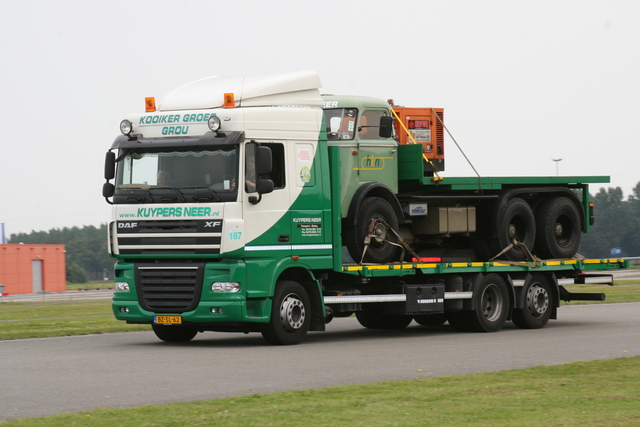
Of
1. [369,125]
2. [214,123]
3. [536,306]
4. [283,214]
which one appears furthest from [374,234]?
[536,306]

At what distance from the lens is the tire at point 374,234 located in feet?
53.9

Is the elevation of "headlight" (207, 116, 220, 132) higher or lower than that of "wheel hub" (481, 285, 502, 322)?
higher

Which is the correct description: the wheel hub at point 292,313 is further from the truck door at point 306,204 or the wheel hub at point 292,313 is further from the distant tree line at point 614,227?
the distant tree line at point 614,227

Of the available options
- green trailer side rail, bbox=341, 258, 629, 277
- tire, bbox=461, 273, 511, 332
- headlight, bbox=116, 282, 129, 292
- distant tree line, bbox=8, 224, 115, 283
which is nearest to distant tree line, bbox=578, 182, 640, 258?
distant tree line, bbox=8, 224, 115, 283

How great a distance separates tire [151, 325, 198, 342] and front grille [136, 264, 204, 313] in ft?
4.16

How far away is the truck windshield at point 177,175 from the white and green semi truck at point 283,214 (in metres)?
0.02

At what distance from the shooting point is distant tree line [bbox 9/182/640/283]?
4909 inches

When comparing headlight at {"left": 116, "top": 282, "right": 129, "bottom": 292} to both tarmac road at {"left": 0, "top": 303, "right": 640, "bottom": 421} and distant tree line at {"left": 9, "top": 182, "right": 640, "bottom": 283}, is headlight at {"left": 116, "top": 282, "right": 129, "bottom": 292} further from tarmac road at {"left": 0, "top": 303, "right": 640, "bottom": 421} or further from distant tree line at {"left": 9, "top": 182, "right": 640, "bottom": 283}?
distant tree line at {"left": 9, "top": 182, "right": 640, "bottom": 283}

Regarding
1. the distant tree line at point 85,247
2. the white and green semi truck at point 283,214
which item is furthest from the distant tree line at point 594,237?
the white and green semi truck at point 283,214

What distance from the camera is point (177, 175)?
15.0 meters

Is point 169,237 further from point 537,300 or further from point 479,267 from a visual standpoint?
point 537,300

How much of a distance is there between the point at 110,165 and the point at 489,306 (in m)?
7.43

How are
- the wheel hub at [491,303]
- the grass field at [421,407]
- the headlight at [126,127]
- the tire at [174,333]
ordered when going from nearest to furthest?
the grass field at [421,407]
the headlight at [126,127]
the tire at [174,333]
the wheel hub at [491,303]

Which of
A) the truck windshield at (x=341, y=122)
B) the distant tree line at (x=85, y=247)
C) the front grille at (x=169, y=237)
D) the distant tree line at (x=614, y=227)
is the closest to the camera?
the front grille at (x=169, y=237)
